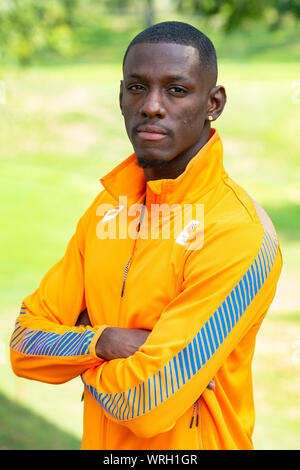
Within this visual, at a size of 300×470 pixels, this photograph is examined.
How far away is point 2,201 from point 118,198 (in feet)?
39.8

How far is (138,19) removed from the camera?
34469 millimetres

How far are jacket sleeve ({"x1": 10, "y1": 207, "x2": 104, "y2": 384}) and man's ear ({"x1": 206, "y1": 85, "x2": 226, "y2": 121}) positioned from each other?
489 mm

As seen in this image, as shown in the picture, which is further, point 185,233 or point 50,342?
point 50,342

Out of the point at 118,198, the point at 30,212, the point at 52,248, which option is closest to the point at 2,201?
the point at 30,212

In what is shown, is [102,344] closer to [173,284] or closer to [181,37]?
[173,284]

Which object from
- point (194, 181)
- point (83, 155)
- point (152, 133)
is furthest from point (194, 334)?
point (83, 155)

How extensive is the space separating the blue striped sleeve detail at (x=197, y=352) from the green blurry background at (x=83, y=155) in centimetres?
281

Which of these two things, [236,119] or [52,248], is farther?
[236,119]

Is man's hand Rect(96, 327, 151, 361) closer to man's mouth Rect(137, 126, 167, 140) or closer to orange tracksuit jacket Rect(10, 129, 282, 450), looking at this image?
orange tracksuit jacket Rect(10, 129, 282, 450)

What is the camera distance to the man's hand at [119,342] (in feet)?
6.49

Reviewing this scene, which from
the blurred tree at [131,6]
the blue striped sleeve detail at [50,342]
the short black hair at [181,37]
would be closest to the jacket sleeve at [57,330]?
the blue striped sleeve detail at [50,342]

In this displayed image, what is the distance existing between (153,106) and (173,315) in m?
0.52

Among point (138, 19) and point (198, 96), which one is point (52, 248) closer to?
point (198, 96)

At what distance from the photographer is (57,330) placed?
2193 mm
